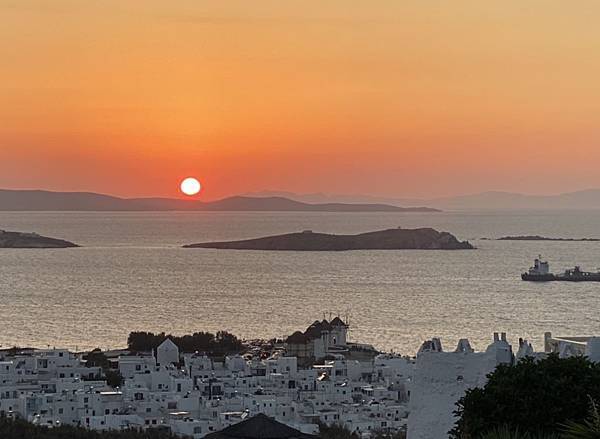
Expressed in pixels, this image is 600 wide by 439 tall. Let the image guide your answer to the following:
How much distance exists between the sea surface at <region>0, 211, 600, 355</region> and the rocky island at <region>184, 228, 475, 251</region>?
1098 cm

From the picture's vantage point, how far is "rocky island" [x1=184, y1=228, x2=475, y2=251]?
17275 cm

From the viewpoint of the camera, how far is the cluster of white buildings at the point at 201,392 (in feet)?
106

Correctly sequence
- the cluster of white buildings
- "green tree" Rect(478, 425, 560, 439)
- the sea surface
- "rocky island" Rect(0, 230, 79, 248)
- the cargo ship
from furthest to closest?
"rocky island" Rect(0, 230, 79, 248) < the cargo ship < the sea surface < the cluster of white buildings < "green tree" Rect(478, 425, 560, 439)

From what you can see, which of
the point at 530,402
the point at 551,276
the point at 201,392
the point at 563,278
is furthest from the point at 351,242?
the point at 530,402

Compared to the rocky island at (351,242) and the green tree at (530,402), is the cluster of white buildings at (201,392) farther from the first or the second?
the rocky island at (351,242)

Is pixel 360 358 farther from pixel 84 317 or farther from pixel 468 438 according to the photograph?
pixel 468 438

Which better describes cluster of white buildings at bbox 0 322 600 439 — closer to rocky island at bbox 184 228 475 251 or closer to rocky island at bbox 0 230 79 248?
rocky island at bbox 184 228 475 251

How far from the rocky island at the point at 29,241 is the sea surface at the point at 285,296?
1516 centimetres

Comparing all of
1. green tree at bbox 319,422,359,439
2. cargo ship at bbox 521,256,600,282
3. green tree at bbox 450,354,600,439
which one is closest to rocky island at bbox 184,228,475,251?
cargo ship at bbox 521,256,600,282

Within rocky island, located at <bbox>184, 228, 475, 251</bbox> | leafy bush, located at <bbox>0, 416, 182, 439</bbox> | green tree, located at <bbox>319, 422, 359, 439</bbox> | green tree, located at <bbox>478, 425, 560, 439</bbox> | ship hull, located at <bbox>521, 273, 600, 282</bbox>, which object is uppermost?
rocky island, located at <bbox>184, 228, 475, 251</bbox>

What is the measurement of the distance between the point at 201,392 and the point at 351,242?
14106 centimetres

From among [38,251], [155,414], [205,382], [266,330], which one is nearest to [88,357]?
[205,382]

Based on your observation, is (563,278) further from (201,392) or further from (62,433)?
(62,433)

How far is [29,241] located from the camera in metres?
183
